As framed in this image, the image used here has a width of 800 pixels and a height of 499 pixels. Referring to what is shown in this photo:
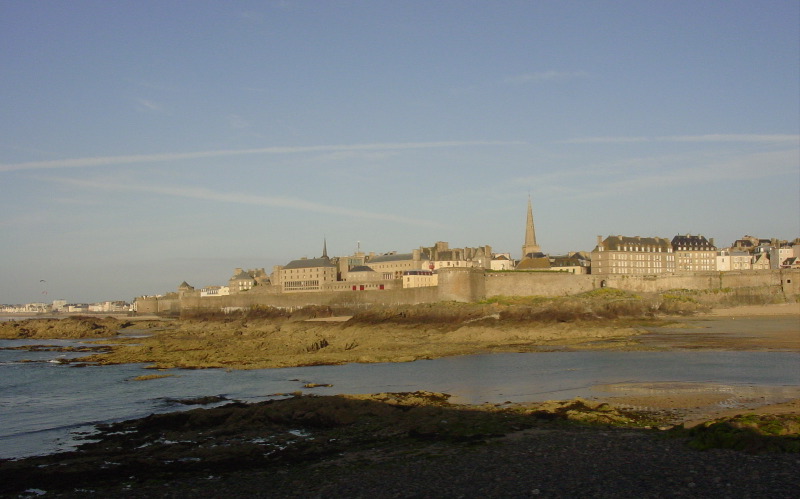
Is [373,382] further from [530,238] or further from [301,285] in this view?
[530,238]

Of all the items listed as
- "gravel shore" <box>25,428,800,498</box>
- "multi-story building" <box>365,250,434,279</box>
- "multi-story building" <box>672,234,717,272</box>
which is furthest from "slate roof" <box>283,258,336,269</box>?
"gravel shore" <box>25,428,800,498</box>

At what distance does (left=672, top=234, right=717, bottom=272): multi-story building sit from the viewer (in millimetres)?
77938

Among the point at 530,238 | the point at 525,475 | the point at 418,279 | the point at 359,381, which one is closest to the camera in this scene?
the point at 525,475

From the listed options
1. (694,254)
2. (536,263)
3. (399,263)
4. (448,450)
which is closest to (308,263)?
(399,263)

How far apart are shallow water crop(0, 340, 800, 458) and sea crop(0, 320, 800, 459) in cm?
3

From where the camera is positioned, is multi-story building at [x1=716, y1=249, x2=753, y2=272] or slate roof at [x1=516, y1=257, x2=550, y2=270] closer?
slate roof at [x1=516, y1=257, x2=550, y2=270]

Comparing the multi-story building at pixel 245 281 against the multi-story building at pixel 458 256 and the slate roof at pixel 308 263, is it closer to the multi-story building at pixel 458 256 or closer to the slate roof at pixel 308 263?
the slate roof at pixel 308 263

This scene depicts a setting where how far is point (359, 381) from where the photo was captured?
22438 millimetres

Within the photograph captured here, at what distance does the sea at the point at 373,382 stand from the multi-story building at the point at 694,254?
53722mm

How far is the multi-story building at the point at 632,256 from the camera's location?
230 feet

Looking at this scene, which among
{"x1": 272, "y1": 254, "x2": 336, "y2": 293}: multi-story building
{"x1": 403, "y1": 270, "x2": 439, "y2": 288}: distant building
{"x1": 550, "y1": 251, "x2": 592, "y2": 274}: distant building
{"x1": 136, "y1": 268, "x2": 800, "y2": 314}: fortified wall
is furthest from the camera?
{"x1": 272, "y1": 254, "x2": 336, "y2": 293}: multi-story building

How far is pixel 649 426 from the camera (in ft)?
42.7

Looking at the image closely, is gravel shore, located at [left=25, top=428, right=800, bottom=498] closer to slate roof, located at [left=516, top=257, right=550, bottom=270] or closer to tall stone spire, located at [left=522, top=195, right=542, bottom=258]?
slate roof, located at [left=516, top=257, right=550, bottom=270]

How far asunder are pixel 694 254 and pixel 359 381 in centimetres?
6524
